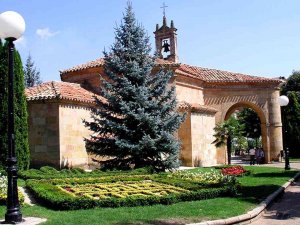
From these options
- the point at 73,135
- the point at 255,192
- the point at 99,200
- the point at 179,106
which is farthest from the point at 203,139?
the point at 99,200

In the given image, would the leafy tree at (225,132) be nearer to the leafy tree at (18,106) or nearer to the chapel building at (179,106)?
the chapel building at (179,106)

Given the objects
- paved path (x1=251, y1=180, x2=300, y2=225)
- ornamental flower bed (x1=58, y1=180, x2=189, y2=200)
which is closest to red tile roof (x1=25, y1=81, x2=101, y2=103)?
ornamental flower bed (x1=58, y1=180, x2=189, y2=200)

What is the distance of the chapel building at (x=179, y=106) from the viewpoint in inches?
716

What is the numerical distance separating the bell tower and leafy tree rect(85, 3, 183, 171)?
10.8 metres

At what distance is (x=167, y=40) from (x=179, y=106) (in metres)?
8.16

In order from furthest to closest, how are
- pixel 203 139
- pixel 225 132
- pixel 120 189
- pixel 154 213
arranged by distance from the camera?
pixel 203 139
pixel 225 132
pixel 120 189
pixel 154 213

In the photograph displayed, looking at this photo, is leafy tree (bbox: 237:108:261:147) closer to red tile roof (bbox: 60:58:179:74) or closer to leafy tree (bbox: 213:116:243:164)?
leafy tree (bbox: 213:116:243:164)

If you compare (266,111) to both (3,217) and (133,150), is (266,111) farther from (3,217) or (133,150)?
(3,217)

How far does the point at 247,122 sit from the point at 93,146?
118 feet

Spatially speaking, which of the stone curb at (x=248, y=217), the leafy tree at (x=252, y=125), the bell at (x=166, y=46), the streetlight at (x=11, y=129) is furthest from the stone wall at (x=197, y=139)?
the leafy tree at (x=252, y=125)

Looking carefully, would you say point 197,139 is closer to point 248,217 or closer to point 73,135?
point 73,135

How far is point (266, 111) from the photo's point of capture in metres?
Answer: 30.7

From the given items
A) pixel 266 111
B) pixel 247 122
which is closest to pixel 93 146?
pixel 266 111

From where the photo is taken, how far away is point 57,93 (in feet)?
60.2
